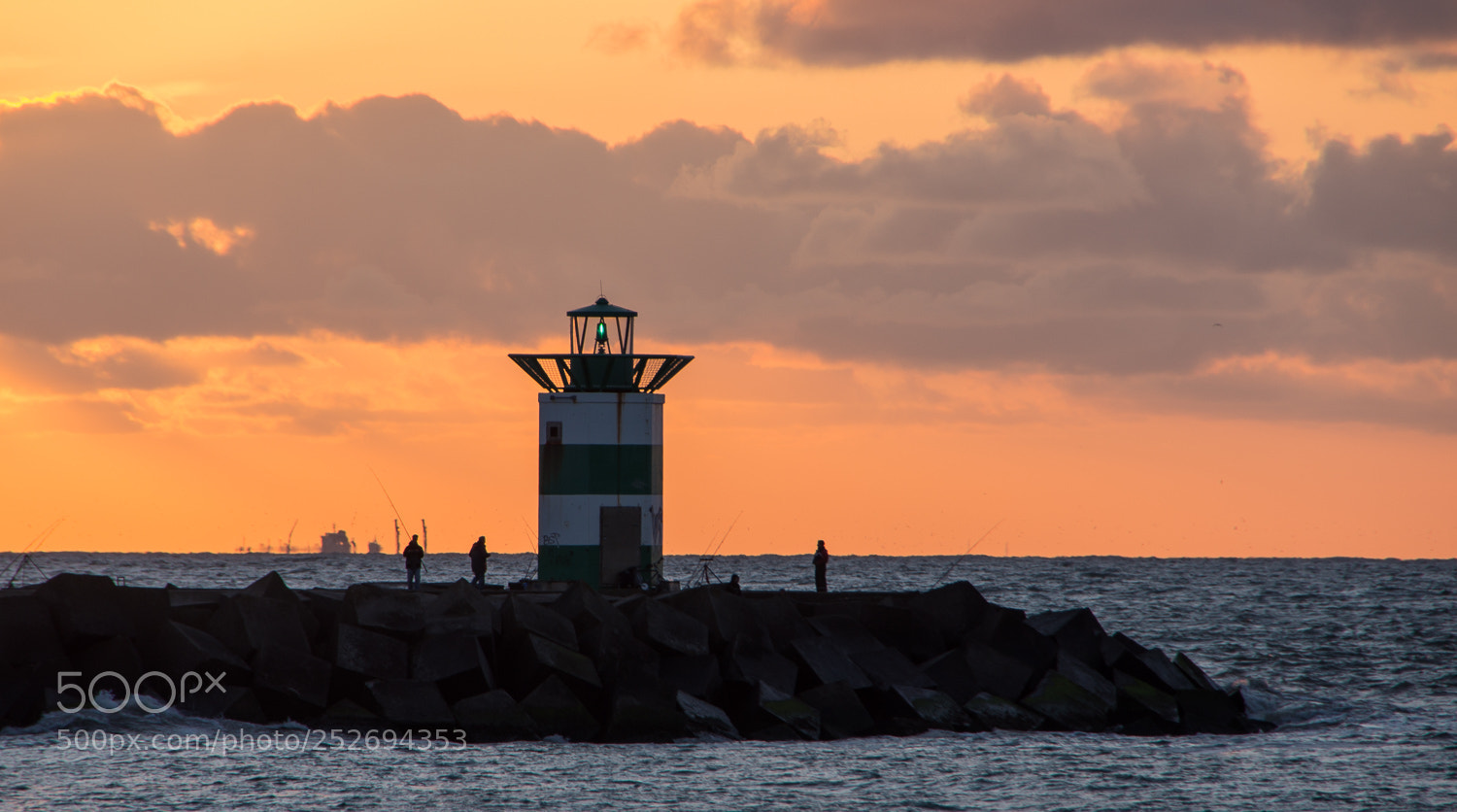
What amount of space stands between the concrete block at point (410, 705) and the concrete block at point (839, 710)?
16.3ft

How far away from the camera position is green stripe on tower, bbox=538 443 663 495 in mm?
25625

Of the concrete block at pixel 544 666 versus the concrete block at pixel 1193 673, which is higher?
the concrete block at pixel 544 666

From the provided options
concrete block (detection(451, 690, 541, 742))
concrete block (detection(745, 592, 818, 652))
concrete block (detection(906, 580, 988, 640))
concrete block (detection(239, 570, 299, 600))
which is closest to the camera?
concrete block (detection(451, 690, 541, 742))

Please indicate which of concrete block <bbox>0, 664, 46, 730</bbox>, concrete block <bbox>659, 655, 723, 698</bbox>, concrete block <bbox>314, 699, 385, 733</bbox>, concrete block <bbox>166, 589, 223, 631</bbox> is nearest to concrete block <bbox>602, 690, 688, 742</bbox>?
concrete block <bbox>659, 655, 723, 698</bbox>

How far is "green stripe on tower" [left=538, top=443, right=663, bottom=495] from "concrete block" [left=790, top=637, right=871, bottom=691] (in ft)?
12.8

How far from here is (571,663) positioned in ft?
71.7

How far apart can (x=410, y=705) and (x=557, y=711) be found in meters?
1.90

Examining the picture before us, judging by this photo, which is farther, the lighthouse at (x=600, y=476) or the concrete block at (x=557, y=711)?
the lighthouse at (x=600, y=476)

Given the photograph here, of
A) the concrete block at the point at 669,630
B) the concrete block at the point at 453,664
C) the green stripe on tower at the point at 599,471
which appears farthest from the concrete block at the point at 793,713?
the green stripe on tower at the point at 599,471

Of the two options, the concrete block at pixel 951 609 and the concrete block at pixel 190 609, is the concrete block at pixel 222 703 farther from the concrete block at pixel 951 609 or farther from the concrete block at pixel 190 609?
the concrete block at pixel 951 609

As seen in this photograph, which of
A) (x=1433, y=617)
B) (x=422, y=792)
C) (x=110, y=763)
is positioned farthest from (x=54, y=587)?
(x=1433, y=617)

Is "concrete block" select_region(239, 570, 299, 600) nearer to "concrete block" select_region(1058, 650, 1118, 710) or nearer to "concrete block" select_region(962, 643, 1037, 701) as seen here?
"concrete block" select_region(962, 643, 1037, 701)

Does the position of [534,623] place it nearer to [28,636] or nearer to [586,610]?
[586,610]

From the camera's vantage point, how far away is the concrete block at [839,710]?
2267cm
